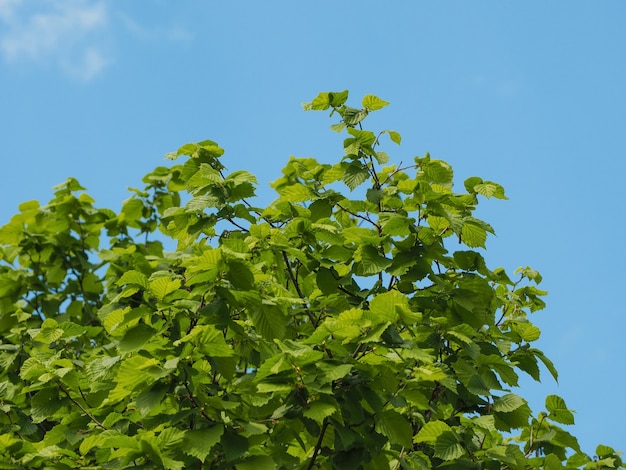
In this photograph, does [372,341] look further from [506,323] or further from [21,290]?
[21,290]

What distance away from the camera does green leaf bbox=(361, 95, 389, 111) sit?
554 centimetres

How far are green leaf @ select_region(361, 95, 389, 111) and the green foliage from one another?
2cm

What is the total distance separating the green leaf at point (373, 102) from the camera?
5.54 metres

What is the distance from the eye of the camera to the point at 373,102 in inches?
219

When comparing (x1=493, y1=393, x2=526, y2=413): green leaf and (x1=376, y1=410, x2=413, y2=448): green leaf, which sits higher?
(x1=493, y1=393, x2=526, y2=413): green leaf

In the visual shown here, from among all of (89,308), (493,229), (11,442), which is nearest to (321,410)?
(493,229)

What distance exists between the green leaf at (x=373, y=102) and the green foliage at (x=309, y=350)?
0.02 meters

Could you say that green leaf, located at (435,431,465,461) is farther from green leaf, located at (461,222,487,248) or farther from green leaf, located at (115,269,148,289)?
green leaf, located at (115,269,148,289)

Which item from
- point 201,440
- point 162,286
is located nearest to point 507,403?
point 201,440

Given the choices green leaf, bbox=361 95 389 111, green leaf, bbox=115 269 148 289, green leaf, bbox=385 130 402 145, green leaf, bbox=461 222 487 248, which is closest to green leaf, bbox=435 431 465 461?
green leaf, bbox=461 222 487 248

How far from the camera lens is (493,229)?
16.8 ft

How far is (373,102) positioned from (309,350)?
2333mm

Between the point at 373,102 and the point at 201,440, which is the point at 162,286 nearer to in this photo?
the point at 201,440

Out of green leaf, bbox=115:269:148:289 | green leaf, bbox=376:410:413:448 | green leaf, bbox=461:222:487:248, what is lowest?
green leaf, bbox=376:410:413:448
